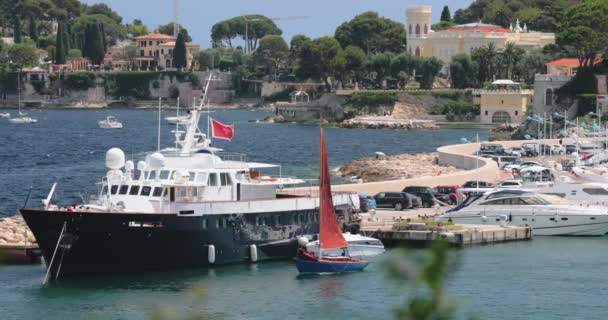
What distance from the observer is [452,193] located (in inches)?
2048

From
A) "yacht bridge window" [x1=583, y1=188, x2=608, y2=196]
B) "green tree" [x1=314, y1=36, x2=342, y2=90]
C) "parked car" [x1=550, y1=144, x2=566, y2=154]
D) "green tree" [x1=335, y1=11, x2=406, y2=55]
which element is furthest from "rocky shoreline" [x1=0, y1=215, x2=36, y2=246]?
"green tree" [x1=335, y1=11, x2=406, y2=55]

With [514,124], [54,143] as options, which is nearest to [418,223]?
[54,143]

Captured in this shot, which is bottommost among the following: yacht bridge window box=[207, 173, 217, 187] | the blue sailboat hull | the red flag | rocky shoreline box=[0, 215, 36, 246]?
the blue sailboat hull

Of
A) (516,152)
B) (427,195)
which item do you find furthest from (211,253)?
(516,152)

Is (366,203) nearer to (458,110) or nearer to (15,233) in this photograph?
(15,233)

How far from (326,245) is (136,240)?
5162 millimetres

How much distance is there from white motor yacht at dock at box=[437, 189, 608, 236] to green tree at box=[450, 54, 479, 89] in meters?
107

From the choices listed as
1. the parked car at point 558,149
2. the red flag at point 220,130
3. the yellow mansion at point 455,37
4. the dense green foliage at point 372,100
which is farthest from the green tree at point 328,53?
the red flag at point 220,130

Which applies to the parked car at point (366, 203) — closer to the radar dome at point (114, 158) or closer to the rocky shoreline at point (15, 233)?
the rocky shoreline at point (15, 233)

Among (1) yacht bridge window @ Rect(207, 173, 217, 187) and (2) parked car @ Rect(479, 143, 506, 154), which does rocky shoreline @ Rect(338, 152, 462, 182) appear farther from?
(1) yacht bridge window @ Rect(207, 173, 217, 187)

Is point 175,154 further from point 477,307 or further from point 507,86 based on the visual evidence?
point 507,86

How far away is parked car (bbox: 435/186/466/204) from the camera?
167ft

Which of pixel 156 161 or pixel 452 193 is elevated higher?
pixel 156 161

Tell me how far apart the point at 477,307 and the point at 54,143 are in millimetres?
85237
